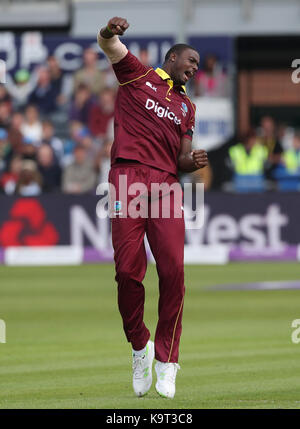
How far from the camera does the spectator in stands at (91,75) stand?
27625 millimetres

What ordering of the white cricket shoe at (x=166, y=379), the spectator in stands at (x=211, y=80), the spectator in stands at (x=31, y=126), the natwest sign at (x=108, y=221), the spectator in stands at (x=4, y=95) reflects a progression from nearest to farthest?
the white cricket shoe at (x=166, y=379) < the natwest sign at (x=108, y=221) < the spectator in stands at (x=31, y=126) < the spectator in stands at (x=4, y=95) < the spectator in stands at (x=211, y=80)

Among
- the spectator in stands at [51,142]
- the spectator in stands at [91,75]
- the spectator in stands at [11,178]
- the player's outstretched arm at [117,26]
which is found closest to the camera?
the player's outstretched arm at [117,26]

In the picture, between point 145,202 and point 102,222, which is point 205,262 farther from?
point 145,202

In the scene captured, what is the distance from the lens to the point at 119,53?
840cm

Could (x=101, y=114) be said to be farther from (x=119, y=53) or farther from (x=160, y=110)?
(x=119, y=53)

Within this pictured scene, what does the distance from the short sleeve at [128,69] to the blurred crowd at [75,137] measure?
557 inches

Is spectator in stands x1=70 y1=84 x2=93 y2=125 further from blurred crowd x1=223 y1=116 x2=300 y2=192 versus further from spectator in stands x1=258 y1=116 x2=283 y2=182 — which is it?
spectator in stands x1=258 y1=116 x2=283 y2=182

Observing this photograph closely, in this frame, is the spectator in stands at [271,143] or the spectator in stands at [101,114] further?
the spectator in stands at [101,114]

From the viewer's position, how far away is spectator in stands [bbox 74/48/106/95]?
27625mm

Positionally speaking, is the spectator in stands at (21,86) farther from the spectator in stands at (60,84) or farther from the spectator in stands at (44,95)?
the spectator in stands at (60,84)

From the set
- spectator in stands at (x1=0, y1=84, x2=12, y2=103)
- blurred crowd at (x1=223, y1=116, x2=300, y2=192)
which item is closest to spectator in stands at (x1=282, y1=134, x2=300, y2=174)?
blurred crowd at (x1=223, y1=116, x2=300, y2=192)

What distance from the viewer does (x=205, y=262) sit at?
72.9ft

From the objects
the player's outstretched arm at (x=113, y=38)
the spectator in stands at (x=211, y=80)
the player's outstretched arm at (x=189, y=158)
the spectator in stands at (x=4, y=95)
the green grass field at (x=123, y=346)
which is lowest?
the green grass field at (x=123, y=346)

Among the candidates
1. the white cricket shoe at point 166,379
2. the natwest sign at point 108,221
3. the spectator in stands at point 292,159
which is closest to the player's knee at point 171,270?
the white cricket shoe at point 166,379
